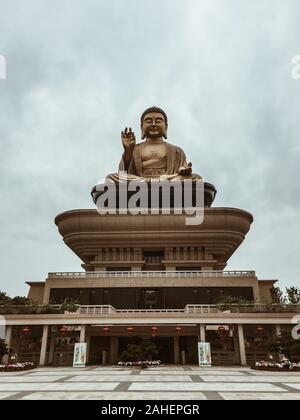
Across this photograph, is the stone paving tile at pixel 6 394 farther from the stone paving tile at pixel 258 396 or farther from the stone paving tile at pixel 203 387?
the stone paving tile at pixel 258 396

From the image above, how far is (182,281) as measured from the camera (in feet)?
114

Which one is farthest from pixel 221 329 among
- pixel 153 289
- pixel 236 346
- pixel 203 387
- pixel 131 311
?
pixel 203 387

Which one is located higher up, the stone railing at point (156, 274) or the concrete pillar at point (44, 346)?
the stone railing at point (156, 274)

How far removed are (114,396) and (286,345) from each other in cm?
1455

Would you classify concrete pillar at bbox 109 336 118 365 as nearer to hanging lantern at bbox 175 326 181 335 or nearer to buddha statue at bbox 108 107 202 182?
hanging lantern at bbox 175 326 181 335

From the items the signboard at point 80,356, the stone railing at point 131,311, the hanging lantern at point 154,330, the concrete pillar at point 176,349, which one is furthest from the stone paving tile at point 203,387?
the concrete pillar at point 176,349

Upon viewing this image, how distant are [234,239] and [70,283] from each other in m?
17.6

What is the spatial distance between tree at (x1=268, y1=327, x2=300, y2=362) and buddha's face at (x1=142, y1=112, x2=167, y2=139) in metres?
32.1

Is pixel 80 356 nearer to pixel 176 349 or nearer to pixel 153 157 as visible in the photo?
pixel 176 349

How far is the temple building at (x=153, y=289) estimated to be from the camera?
2777cm

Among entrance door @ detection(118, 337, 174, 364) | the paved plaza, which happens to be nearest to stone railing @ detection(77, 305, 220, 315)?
entrance door @ detection(118, 337, 174, 364)

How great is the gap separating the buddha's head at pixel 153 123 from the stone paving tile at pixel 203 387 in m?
37.8

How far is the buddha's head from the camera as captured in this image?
163ft

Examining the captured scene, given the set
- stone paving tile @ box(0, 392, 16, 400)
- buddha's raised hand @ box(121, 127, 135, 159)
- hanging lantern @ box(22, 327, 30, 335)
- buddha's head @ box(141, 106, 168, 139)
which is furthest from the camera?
buddha's head @ box(141, 106, 168, 139)
